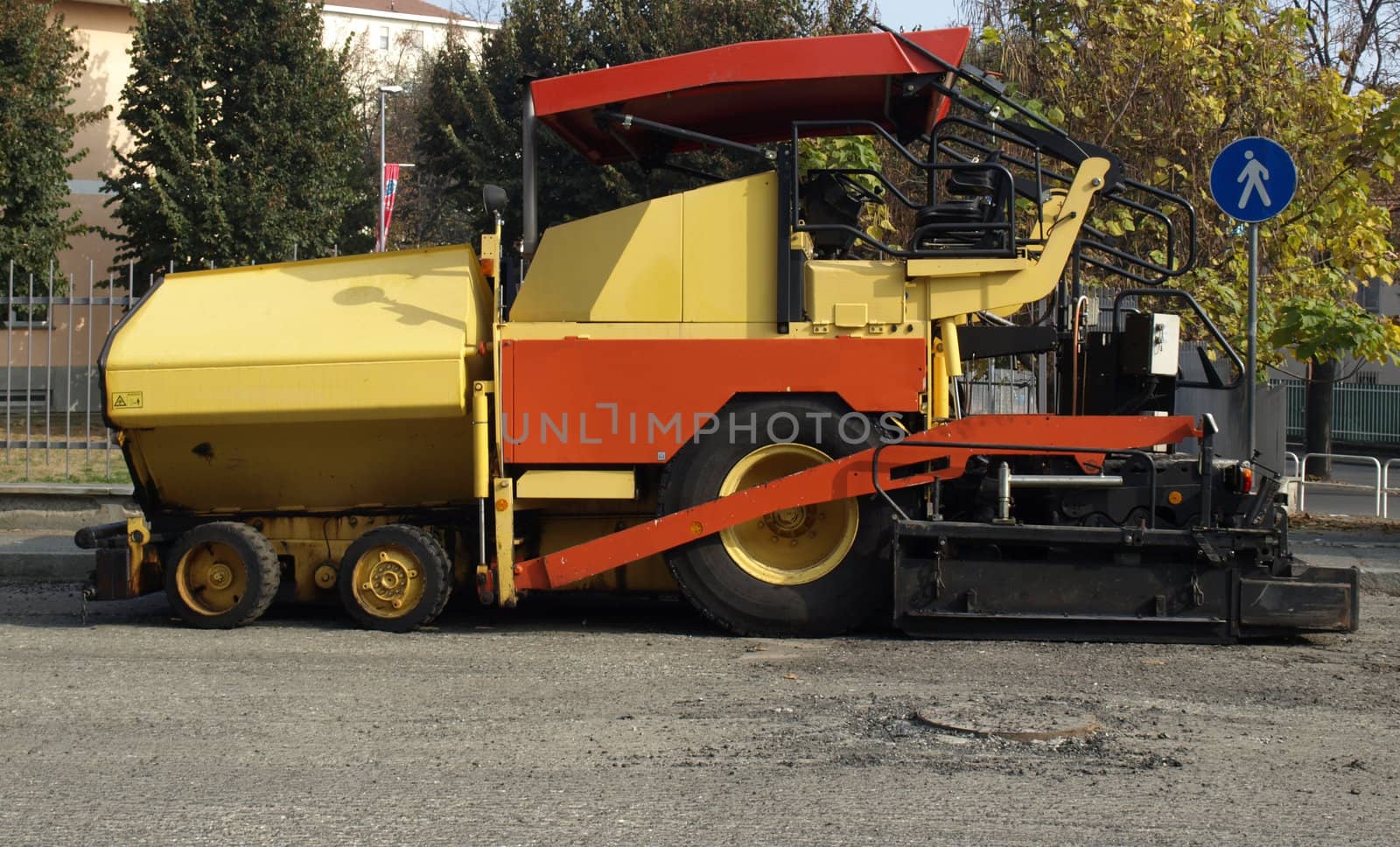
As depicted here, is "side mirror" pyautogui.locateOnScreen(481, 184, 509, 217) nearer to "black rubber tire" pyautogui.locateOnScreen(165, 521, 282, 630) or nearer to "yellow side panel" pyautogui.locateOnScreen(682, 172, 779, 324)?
"yellow side panel" pyautogui.locateOnScreen(682, 172, 779, 324)

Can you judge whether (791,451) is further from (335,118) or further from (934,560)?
(335,118)

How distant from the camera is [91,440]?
1152cm

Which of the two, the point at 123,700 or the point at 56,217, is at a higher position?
the point at 56,217

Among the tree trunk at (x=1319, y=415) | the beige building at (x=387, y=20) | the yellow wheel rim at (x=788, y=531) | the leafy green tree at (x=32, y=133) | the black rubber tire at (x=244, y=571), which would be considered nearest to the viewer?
the yellow wheel rim at (x=788, y=531)

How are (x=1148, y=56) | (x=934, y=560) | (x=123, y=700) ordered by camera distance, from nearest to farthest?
(x=123, y=700)
(x=934, y=560)
(x=1148, y=56)

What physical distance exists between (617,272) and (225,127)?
17.2 meters

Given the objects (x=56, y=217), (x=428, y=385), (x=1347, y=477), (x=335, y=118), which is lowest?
(x=1347, y=477)

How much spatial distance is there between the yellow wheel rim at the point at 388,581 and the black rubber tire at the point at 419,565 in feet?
0.06

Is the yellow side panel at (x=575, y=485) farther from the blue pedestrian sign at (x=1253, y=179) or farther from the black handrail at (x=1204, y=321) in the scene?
the blue pedestrian sign at (x=1253, y=179)

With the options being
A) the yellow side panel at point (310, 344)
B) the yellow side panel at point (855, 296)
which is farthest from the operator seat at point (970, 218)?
→ the yellow side panel at point (310, 344)

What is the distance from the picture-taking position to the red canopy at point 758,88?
6.82m

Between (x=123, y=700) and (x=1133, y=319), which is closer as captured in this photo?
(x=123, y=700)

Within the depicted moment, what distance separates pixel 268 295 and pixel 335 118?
16.2 metres

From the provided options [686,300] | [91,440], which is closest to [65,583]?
[91,440]
